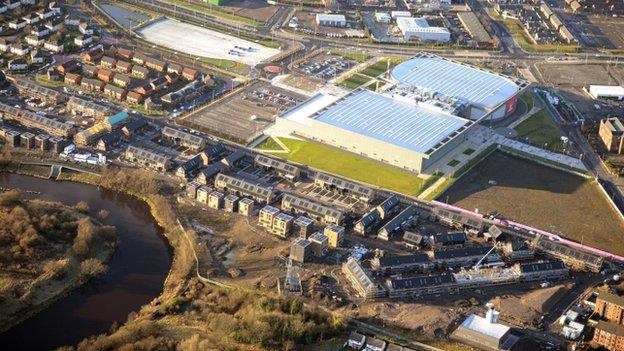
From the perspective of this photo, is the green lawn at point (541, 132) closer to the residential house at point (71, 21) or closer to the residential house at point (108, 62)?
the residential house at point (108, 62)

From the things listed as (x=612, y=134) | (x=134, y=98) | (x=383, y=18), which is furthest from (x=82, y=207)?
(x=383, y=18)

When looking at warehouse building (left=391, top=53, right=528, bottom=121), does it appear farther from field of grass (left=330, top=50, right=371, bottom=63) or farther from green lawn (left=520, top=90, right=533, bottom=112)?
field of grass (left=330, top=50, right=371, bottom=63)

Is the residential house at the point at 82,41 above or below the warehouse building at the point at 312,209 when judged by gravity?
below

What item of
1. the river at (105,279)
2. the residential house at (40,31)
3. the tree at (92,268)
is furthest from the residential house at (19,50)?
the tree at (92,268)

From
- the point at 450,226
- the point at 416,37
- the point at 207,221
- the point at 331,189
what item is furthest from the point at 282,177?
the point at 416,37

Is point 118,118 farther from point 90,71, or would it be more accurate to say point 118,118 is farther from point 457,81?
point 457,81

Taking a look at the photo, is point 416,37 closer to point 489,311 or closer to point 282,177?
point 282,177
